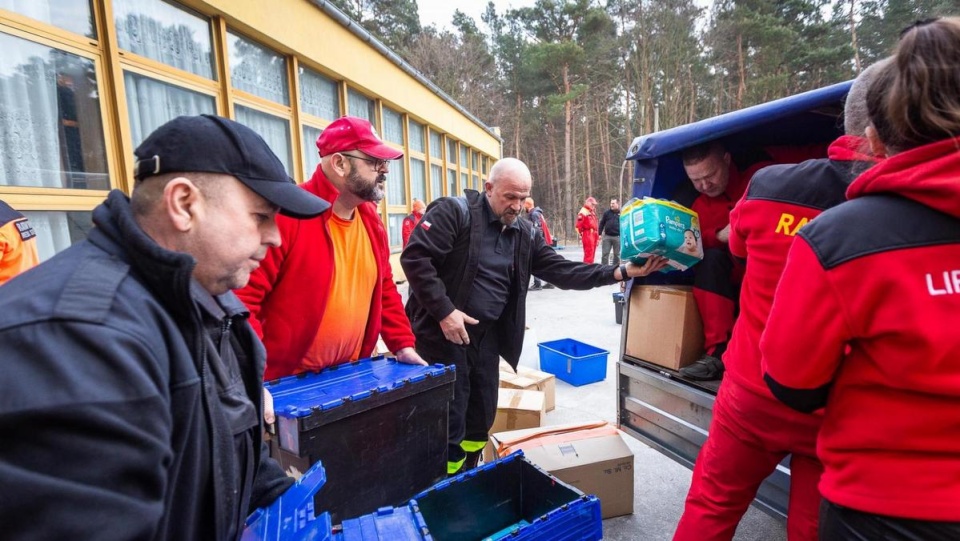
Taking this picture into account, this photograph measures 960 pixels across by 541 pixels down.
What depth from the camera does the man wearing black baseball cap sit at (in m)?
0.67

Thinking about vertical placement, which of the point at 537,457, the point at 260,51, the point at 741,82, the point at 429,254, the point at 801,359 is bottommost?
the point at 537,457

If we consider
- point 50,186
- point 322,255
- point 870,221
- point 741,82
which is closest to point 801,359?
point 870,221

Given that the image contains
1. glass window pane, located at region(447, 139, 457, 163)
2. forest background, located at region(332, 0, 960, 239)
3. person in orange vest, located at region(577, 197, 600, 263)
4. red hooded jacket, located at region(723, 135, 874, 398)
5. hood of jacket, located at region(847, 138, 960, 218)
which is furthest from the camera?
forest background, located at region(332, 0, 960, 239)

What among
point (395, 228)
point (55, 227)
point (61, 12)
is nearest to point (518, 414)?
point (55, 227)

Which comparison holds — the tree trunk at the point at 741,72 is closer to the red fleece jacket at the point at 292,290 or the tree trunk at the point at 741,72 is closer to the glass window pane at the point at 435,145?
the glass window pane at the point at 435,145

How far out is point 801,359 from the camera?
1193mm

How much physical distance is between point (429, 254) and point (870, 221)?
88.1 inches

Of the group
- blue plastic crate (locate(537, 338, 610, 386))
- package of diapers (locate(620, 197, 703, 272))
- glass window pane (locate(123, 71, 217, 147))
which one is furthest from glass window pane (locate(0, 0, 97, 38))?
blue plastic crate (locate(537, 338, 610, 386))

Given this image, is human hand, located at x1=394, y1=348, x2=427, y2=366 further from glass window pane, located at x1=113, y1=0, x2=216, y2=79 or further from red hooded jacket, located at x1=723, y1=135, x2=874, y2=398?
glass window pane, located at x1=113, y1=0, x2=216, y2=79

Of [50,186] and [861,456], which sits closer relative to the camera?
[861,456]

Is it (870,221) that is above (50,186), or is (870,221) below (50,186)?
below

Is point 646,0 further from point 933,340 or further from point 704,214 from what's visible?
point 933,340

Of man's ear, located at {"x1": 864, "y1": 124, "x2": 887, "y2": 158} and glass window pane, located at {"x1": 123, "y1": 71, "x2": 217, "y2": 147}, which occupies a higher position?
glass window pane, located at {"x1": 123, "y1": 71, "x2": 217, "y2": 147}

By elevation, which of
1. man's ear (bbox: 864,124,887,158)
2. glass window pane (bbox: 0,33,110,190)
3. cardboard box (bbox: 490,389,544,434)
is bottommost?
cardboard box (bbox: 490,389,544,434)
